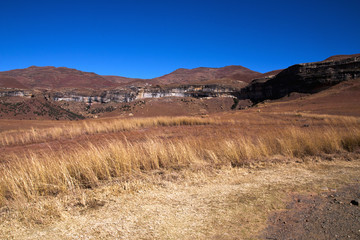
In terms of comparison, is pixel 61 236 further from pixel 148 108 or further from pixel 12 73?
pixel 12 73

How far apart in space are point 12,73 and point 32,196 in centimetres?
17501

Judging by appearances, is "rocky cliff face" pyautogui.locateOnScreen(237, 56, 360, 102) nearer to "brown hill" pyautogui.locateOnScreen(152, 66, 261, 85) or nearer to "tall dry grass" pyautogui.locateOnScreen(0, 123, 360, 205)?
"tall dry grass" pyautogui.locateOnScreen(0, 123, 360, 205)

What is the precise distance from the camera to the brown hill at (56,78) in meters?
122

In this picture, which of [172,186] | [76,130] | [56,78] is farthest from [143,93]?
[56,78]

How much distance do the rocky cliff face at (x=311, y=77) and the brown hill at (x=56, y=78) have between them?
105323 mm

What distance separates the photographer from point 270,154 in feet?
20.0

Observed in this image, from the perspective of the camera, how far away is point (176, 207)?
308cm

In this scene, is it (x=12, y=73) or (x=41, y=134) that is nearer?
(x=41, y=134)

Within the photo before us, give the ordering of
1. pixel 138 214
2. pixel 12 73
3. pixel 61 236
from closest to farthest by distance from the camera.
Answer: pixel 61 236 → pixel 138 214 → pixel 12 73

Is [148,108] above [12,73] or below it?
below

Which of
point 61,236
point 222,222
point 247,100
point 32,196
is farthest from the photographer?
point 247,100

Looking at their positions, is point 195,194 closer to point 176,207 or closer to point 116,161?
point 176,207

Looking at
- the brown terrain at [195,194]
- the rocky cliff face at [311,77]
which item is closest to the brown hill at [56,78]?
the rocky cliff face at [311,77]

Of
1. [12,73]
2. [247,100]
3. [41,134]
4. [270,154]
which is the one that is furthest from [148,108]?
[12,73]
